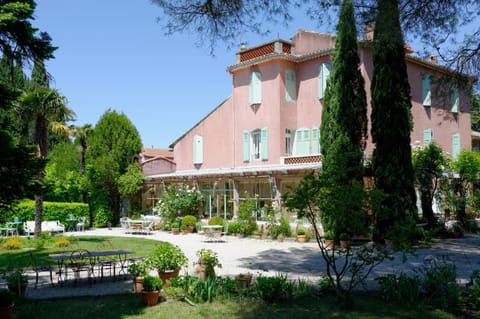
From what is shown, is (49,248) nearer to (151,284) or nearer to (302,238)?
(302,238)

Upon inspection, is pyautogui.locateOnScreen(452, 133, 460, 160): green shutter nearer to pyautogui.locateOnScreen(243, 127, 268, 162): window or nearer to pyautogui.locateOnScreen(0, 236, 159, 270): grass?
pyautogui.locateOnScreen(243, 127, 268, 162): window

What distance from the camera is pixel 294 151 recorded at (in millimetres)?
21547

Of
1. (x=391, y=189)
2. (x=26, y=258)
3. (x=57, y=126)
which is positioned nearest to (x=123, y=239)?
(x=26, y=258)

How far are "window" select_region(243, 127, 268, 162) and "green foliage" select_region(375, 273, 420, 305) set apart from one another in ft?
47.9

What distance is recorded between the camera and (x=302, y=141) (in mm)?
21172

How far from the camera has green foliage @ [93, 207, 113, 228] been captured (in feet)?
81.9

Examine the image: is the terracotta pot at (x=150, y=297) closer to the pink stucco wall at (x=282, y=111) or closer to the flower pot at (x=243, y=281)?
the flower pot at (x=243, y=281)

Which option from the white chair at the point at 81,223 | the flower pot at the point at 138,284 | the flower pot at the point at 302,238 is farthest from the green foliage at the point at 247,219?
the flower pot at the point at 138,284

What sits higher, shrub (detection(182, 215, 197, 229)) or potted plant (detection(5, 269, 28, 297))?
shrub (detection(182, 215, 197, 229))

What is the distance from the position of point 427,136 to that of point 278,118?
7795 mm

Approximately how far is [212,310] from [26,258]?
8626 mm

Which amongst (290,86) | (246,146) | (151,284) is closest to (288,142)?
(246,146)

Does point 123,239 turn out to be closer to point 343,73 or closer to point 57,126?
point 57,126

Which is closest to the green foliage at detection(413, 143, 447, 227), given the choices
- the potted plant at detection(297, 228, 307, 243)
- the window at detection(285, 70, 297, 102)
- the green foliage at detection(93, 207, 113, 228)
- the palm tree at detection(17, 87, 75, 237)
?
the potted plant at detection(297, 228, 307, 243)
